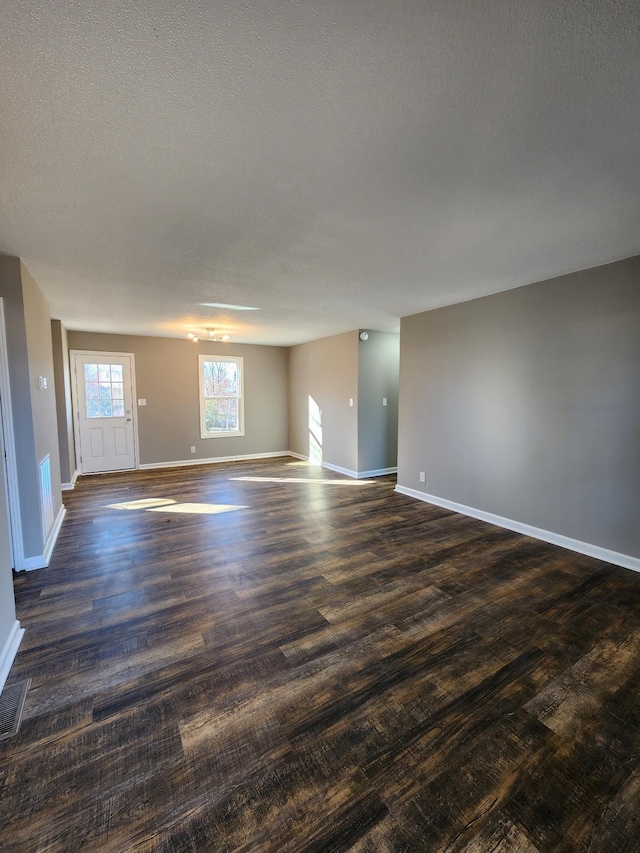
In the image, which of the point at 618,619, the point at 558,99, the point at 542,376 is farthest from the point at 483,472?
the point at 558,99

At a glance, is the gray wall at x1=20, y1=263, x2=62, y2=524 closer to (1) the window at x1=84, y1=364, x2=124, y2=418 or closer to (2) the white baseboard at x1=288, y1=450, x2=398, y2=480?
(1) the window at x1=84, y1=364, x2=124, y2=418

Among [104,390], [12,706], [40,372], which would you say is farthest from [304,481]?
[12,706]

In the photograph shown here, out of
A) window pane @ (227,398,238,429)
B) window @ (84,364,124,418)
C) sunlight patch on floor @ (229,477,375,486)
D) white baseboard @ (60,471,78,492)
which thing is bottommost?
sunlight patch on floor @ (229,477,375,486)

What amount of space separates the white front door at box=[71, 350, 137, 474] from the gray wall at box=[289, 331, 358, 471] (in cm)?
318

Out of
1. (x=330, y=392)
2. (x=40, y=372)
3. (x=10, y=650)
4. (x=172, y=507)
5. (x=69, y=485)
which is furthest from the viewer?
(x=330, y=392)

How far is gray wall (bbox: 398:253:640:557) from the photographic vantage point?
299 centimetres

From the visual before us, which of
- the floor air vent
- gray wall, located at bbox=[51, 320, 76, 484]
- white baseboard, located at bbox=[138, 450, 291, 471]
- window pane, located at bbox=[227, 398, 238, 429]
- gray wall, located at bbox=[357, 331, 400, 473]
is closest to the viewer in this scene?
the floor air vent

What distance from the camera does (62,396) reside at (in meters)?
5.27

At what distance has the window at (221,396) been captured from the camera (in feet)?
23.7

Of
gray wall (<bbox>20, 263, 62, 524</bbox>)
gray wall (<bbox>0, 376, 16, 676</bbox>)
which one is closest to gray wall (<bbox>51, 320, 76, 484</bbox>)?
gray wall (<bbox>20, 263, 62, 524</bbox>)

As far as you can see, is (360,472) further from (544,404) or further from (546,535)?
(544,404)

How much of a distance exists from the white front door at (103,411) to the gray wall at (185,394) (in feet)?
0.57

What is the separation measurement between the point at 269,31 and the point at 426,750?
259cm

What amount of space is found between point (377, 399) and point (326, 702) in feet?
16.1
